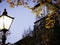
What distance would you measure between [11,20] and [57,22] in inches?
1429

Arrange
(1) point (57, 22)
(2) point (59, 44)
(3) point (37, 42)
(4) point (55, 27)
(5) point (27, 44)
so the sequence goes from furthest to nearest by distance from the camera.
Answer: (3) point (37, 42) → (5) point (27, 44) → (1) point (57, 22) → (4) point (55, 27) → (2) point (59, 44)

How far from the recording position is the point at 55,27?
41.9m

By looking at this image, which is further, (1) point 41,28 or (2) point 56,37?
(1) point 41,28

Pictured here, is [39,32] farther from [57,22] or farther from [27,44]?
[57,22]

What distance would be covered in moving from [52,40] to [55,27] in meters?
2.72

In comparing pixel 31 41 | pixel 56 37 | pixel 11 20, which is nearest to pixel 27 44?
pixel 31 41

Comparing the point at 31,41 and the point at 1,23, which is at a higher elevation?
the point at 1,23

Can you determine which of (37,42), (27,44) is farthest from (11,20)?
(37,42)

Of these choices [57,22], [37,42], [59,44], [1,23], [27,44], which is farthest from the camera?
[37,42]

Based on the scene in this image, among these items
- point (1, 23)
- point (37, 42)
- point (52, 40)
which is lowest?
point (37, 42)

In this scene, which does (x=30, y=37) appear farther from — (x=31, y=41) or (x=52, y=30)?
(x=52, y=30)

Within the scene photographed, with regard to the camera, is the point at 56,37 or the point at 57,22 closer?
the point at 56,37

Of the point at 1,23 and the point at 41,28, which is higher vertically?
the point at 1,23

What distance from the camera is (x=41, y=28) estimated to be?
54.6 m
